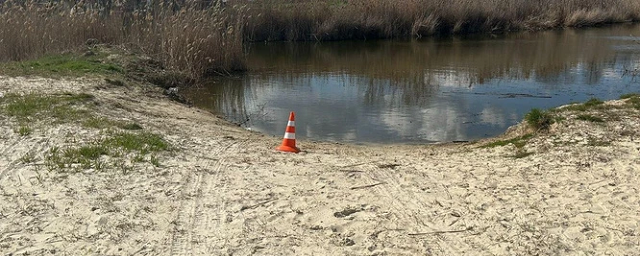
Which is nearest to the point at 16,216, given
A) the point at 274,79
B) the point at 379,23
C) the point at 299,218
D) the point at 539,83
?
the point at 299,218

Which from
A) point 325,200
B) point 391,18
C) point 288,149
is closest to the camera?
point 325,200

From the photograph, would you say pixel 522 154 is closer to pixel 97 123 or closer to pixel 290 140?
pixel 290 140

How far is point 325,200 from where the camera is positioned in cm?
562

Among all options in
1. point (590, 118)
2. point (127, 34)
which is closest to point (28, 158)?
point (590, 118)

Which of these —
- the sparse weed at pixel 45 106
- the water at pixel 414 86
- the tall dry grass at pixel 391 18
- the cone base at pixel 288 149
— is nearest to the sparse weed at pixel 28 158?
the sparse weed at pixel 45 106

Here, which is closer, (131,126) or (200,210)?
(200,210)

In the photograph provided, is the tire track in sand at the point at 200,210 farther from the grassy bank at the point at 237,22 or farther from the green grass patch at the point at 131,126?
the grassy bank at the point at 237,22

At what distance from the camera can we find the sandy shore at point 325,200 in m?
4.70

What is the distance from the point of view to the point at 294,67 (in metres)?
18.7

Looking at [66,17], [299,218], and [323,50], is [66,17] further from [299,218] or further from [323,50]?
[299,218]

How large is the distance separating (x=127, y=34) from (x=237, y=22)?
3.29 meters

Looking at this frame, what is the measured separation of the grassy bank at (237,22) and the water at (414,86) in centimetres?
105

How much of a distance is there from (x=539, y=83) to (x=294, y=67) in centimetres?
755

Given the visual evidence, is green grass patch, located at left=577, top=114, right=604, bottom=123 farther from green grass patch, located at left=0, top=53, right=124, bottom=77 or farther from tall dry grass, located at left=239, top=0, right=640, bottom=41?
tall dry grass, located at left=239, top=0, right=640, bottom=41
